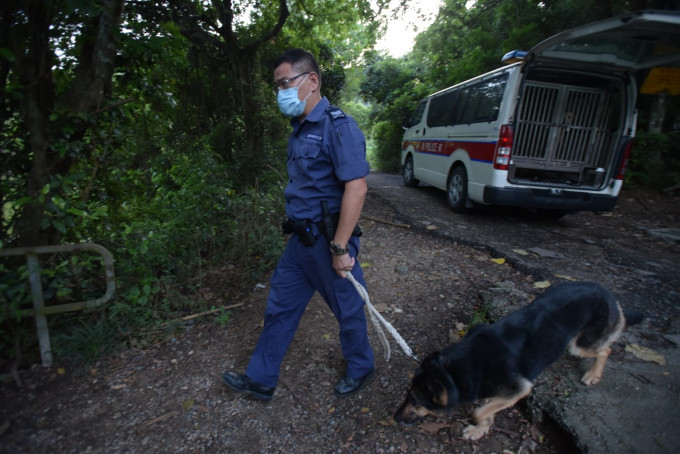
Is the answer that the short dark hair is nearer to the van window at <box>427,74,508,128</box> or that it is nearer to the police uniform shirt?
the police uniform shirt

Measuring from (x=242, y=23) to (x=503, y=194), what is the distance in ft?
19.5

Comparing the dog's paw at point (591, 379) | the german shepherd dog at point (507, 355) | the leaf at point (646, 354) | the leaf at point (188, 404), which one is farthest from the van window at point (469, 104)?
the leaf at point (188, 404)

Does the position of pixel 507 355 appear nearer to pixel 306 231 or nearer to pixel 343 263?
pixel 343 263

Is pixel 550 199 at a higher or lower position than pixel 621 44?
lower

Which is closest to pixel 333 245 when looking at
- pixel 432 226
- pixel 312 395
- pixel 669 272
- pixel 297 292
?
pixel 297 292

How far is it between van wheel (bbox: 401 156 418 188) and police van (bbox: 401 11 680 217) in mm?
2489

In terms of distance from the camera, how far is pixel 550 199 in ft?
15.8

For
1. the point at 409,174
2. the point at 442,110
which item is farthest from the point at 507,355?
the point at 409,174

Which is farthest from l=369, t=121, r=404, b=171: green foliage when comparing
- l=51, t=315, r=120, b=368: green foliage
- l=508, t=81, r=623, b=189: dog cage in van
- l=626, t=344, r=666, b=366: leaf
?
l=51, t=315, r=120, b=368: green foliage

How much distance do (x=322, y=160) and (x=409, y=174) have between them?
7.14m

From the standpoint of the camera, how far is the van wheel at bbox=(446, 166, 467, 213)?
5770mm

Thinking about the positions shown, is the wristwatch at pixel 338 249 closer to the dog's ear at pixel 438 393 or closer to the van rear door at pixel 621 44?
the dog's ear at pixel 438 393

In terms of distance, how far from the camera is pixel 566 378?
218cm

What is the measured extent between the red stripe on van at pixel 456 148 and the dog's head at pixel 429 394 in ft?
12.6
